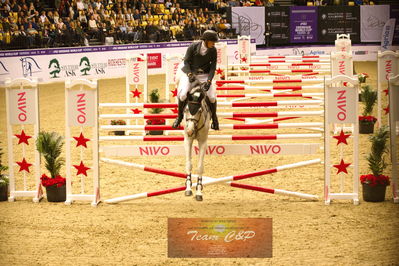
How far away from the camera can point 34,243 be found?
7156 mm

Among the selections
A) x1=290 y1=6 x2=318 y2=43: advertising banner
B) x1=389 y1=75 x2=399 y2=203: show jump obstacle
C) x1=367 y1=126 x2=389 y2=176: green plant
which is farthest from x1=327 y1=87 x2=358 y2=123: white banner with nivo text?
x1=290 y1=6 x2=318 y2=43: advertising banner

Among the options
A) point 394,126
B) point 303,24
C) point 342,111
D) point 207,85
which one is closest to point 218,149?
point 207,85

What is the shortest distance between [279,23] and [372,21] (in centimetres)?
451

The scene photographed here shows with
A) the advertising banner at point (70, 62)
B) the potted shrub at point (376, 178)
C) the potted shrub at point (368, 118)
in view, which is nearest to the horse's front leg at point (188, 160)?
the potted shrub at point (376, 178)

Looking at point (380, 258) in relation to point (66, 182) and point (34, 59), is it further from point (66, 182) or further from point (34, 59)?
point (34, 59)

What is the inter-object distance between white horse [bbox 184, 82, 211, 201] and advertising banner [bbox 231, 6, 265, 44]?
23.7 metres

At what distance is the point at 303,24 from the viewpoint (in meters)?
33.1

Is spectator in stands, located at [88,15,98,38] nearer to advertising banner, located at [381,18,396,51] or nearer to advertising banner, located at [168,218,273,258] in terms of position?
advertising banner, located at [381,18,396,51]

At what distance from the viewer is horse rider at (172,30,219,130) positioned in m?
8.77

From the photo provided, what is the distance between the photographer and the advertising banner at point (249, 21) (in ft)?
105

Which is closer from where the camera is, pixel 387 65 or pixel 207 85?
pixel 207 85

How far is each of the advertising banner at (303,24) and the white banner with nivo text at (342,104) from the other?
2495cm

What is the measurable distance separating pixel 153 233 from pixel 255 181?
291 cm

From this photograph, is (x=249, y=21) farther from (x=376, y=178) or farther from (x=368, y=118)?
(x=376, y=178)
